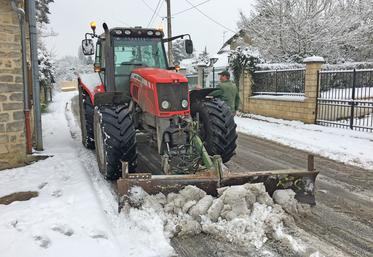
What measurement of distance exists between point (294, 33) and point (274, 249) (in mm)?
16465

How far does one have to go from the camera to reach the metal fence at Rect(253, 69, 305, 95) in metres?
12.7

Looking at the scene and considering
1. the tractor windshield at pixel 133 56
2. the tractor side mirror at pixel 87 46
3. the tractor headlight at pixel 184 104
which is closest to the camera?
the tractor headlight at pixel 184 104

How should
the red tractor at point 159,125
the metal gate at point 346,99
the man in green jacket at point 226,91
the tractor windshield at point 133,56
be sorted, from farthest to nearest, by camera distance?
the metal gate at point 346,99, the man in green jacket at point 226,91, the tractor windshield at point 133,56, the red tractor at point 159,125

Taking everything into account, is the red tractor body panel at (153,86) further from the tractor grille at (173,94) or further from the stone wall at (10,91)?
the stone wall at (10,91)

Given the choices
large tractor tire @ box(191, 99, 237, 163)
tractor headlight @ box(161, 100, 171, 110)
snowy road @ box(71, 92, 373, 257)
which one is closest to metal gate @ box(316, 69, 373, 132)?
snowy road @ box(71, 92, 373, 257)

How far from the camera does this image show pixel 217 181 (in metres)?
4.30

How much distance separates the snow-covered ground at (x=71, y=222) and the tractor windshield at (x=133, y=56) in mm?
1676

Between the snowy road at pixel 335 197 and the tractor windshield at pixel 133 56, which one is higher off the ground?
the tractor windshield at pixel 133 56

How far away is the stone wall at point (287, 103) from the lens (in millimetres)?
11742

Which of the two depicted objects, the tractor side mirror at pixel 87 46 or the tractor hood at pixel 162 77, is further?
the tractor side mirror at pixel 87 46

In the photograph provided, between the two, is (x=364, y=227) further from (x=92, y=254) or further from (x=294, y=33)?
(x=294, y=33)

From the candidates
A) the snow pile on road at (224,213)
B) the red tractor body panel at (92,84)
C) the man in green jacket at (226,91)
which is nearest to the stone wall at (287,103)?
the man in green jacket at (226,91)

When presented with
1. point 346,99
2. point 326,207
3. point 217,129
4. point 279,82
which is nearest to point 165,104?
point 217,129

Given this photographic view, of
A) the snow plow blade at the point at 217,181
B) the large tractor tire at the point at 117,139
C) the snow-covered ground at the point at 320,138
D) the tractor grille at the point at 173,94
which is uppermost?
the tractor grille at the point at 173,94
